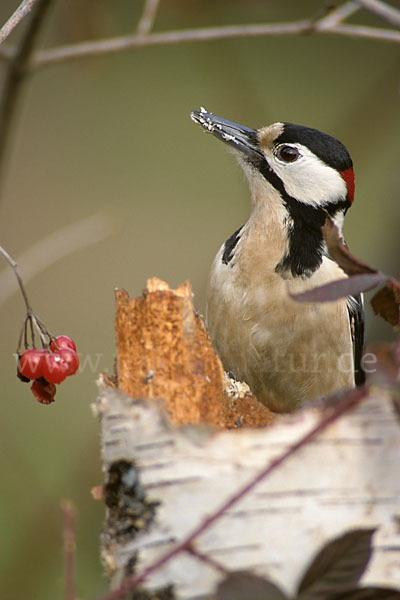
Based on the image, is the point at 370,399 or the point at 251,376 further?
the point at 251,376

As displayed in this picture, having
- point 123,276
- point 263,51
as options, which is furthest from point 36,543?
point 263,51

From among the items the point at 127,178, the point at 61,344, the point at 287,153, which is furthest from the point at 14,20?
the point at 127,178

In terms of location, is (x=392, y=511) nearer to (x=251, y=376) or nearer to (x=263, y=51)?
(x=251, y=376)

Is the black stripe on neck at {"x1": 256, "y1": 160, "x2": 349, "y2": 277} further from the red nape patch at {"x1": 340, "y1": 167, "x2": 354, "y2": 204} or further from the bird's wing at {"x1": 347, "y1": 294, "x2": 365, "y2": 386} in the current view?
the bird's wing at {"x1": 347, "y1": 294, "x2": 365, "y2": 386}

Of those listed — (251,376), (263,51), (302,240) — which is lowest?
(251,376)

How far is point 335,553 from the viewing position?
1115 millimetres

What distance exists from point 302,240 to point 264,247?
0.48ft

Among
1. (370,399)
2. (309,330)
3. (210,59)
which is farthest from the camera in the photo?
(210,59)

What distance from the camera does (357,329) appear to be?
3145 millimetres

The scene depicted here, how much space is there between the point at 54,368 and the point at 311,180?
148 centimetres

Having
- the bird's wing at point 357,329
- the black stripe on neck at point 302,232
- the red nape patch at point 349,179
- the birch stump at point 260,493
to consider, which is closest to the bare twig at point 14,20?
the birch stump at point 260,493

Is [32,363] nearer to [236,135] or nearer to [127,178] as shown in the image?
[236,135]

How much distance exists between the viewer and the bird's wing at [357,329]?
311 cm

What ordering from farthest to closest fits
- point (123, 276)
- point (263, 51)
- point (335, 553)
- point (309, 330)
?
1. point (263, 51)
2. point (123, 276)
3. point (309, 330)
4. point (335, 553)
